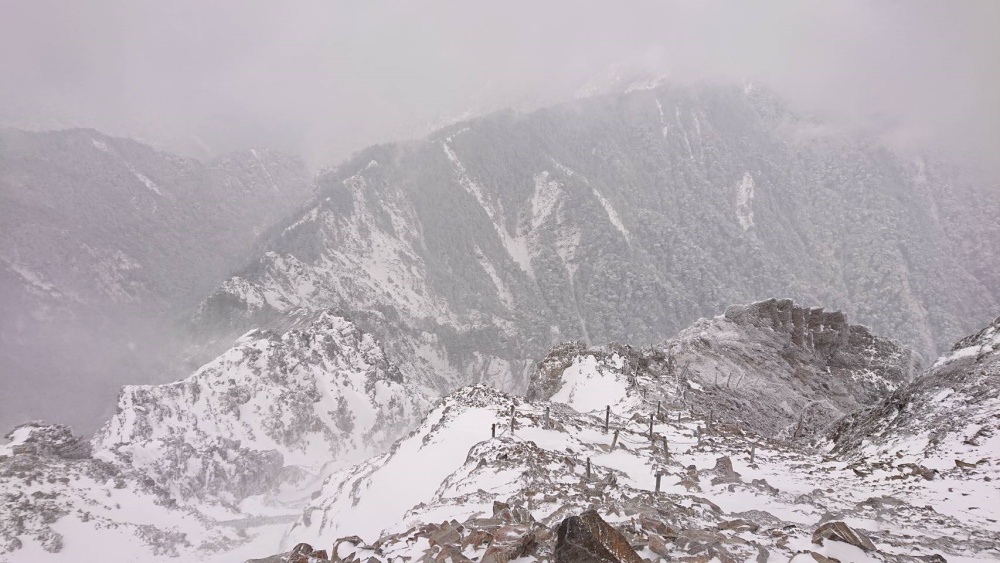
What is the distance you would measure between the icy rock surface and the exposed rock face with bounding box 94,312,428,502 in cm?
5284

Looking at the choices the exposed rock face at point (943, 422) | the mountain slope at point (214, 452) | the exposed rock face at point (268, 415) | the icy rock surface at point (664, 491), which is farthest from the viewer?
the exposed rock face at point (268, 415)

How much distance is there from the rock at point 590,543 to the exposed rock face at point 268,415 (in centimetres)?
8003

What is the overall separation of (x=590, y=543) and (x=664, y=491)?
1248 cm

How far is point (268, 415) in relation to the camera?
286ft

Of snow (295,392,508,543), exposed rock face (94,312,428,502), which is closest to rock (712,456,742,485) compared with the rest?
snow (295,392,508,543)

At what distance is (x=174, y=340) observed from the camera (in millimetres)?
150625

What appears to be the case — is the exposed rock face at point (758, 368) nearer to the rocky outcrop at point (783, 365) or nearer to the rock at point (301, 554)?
the rocky outcrop at point (783, 365)

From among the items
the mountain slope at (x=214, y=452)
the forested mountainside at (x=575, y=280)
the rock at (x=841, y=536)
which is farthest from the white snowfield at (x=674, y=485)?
the forested mountainside at (x=575, y=280)

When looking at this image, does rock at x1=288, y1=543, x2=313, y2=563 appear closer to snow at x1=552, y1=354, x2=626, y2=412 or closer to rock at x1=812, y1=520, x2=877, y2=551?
rock at x1=812, y1=520, x2=877, y2=551

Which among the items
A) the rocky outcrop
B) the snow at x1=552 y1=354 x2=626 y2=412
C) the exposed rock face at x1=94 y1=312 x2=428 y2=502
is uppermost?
the exposed rock face at x1=94 y1=312 x2=428 y2=502

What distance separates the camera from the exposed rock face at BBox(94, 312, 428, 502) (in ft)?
242

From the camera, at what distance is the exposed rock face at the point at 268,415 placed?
7388cm

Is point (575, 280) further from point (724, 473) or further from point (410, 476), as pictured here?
point (724, 473)

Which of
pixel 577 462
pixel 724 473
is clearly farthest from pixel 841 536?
pixel 577 462
